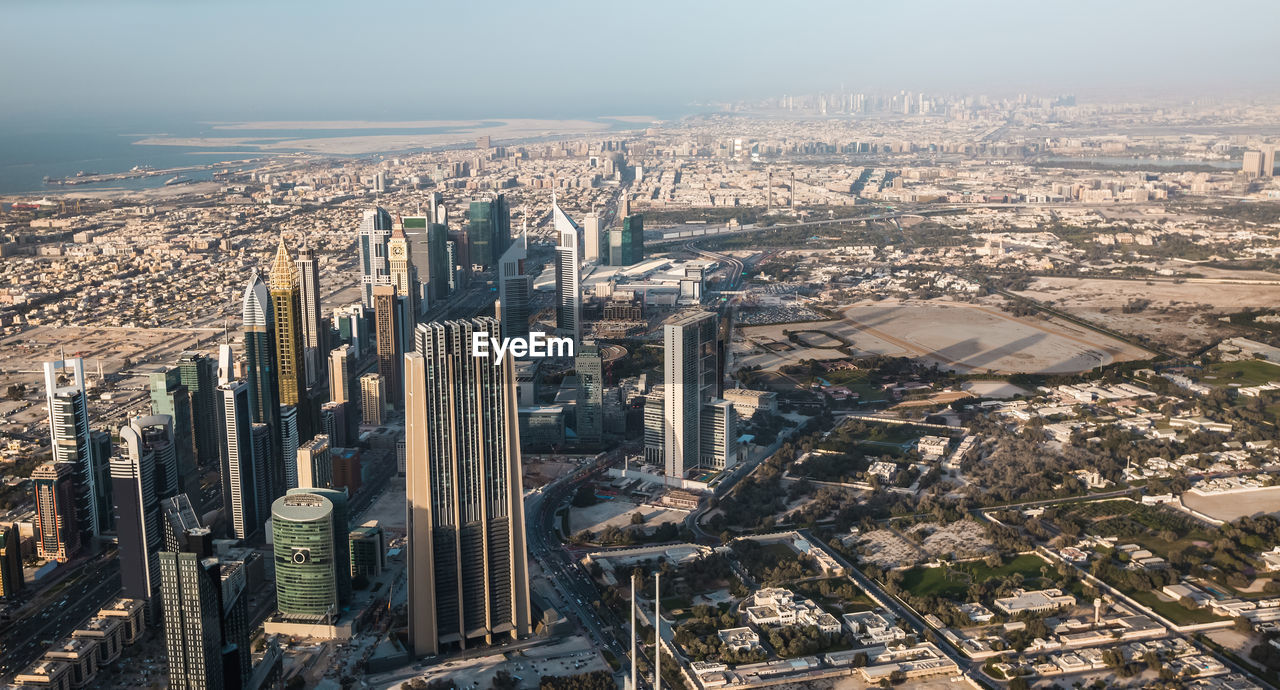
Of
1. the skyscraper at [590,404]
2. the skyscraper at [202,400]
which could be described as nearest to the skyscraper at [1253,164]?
the skyscraper at [590,404]

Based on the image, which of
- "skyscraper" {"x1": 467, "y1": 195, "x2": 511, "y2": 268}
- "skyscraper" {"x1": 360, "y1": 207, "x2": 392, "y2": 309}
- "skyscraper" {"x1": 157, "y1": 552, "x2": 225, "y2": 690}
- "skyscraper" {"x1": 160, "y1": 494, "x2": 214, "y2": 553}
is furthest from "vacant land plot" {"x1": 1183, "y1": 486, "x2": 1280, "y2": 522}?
"skyscraper" {"x1": 467, "y1": 195, "x2": 511, "y2": 268}

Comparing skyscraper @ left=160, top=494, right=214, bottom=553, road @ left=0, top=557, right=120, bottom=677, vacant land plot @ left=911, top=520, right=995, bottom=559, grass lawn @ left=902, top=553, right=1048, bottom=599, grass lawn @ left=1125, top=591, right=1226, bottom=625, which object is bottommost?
grass lawn @ left=1125, top=591, right=1226, bottom=625

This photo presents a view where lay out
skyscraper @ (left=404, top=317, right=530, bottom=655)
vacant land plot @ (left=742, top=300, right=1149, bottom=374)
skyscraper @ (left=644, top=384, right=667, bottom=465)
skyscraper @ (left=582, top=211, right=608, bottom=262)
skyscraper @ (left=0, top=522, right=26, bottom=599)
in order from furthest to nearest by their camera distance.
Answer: skyscraper @ (left=582, top=211, right=608, bottom=262) → vacant land plot @ (left=742, top=300, right=1149, bottom=374) → skyscraper @ (left=644, top=384, right=667, bottom=465) → skyscraper @ (left=0, top=522, right=26, bottom=599) → skyscraper @ (left=404, top=317, right=530, bottom=655)

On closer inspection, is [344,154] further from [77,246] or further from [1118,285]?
[1118,285]

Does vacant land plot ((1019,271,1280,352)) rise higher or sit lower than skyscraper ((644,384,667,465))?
lower

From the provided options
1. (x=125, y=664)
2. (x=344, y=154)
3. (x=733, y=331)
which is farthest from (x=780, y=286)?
(x=344, y=154)

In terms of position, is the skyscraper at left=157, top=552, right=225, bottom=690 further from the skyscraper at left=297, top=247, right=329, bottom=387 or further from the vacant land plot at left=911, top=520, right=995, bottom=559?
the skyscraper at left=297, top=247, right=329, bottom=387

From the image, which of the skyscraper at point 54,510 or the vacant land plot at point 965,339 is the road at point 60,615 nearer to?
the skyscraper at point 54,510
